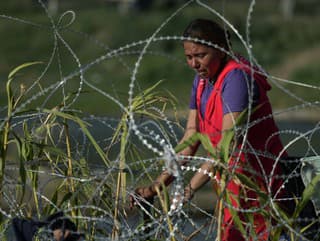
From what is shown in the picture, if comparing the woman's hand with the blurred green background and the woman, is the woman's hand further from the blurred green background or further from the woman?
the blurred green background

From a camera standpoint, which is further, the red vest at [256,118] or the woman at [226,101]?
the red vest at [256,118]

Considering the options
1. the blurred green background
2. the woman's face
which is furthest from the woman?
the blurred green background

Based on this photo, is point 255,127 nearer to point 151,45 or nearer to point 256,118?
point 256,118

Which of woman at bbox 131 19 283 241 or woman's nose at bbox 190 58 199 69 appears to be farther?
woman's nose at bbox 190 58 199 69

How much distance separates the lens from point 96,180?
3883 millimetres

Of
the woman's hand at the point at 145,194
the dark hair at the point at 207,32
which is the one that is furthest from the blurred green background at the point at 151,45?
the woman's hand at the point at 145,194

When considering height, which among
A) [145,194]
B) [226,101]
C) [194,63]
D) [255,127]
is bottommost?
[145,194]

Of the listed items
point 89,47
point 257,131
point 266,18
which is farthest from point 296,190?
point 266,18

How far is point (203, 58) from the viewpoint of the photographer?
425 centimetres

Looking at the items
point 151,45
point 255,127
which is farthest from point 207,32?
point 151,45

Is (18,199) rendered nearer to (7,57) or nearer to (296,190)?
(296,190)

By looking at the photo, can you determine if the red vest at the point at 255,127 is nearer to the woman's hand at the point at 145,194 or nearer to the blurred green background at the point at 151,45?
the woman's hand at the point at 145,194

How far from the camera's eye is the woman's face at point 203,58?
4.23 m

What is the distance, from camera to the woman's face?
166 inches
